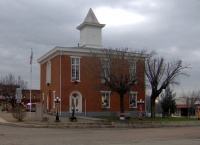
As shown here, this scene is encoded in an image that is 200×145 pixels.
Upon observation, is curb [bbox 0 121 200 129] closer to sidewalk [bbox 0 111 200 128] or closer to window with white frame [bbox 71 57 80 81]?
sidewalk [bbox 0 111 200 128]

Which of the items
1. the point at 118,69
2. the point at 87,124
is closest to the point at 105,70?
the point at 118,69

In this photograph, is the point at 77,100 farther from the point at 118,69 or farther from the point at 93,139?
the point at 93,139

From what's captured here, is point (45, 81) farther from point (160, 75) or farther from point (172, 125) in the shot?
point (172, 125)

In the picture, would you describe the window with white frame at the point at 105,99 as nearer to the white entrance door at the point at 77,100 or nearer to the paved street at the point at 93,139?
the white entrance door at the point at 77,100

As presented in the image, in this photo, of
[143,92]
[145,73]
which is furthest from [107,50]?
[143,92]

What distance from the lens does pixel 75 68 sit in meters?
45.1

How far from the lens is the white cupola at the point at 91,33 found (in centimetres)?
5038

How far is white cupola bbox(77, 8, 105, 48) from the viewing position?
165ft

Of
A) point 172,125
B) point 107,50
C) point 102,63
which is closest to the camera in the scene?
point 172,125

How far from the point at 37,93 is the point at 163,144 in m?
94.7

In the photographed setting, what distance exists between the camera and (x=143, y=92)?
50.1 m

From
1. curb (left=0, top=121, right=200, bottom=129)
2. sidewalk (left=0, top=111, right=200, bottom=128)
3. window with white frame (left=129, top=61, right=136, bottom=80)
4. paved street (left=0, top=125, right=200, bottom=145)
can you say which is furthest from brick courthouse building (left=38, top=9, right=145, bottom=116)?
paved street (left=0, top=125, right=200, bottom=145)

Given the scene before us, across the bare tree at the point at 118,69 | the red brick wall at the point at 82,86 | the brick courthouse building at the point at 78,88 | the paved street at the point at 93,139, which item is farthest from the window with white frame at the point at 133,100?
the paved street at the point at 93,139

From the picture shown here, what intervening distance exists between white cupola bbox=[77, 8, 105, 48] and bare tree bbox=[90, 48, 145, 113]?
25.6 ft
